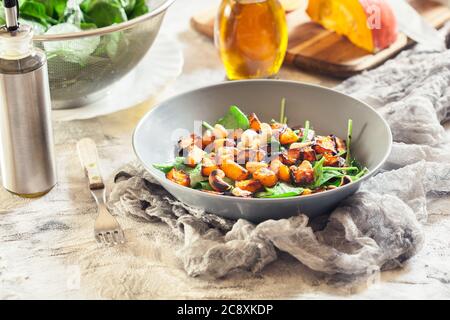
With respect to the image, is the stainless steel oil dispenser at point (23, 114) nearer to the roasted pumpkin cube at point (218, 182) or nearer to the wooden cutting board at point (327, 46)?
the roasted pumpkin cube at point (218, 182)

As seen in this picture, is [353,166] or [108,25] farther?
[108,25]

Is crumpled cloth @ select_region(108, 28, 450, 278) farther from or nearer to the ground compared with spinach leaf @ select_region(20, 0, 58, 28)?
nearer to the ground

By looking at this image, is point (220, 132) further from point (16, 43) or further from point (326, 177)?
point (16, 43)

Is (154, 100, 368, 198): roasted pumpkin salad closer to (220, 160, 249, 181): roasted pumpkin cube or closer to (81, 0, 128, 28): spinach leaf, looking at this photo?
(220, 160, 249, 181): roasted pumpkin cube

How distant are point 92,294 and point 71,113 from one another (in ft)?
1.74

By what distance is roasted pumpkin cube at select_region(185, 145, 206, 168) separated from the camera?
1.21 m

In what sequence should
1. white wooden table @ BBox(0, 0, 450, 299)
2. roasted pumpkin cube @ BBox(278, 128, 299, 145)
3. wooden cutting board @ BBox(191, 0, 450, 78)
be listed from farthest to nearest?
wooden cutting board @ BBox(191, 0, 450, 78) → roasted pumpkin cube @ BBox(278, 128, 299, 145) → white wooden table @ BBox(0, 0, 450, 299)

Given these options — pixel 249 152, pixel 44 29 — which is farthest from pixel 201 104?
pixel 44 29

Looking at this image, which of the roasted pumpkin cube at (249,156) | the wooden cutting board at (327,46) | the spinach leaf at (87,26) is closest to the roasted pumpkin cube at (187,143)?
the roasted pumpkin cube at (249,156)

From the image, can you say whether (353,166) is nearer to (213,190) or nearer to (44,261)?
(213,190)

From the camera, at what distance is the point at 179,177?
3.90 feet

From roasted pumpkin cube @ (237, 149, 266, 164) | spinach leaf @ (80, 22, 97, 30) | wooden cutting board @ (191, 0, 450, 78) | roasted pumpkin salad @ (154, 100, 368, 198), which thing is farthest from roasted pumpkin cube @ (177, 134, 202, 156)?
Result: wooden cutting board @ (191, 0, 450, 78)

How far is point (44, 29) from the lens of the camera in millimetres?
1437

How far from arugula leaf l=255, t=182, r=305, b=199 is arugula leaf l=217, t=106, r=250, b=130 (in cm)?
20
